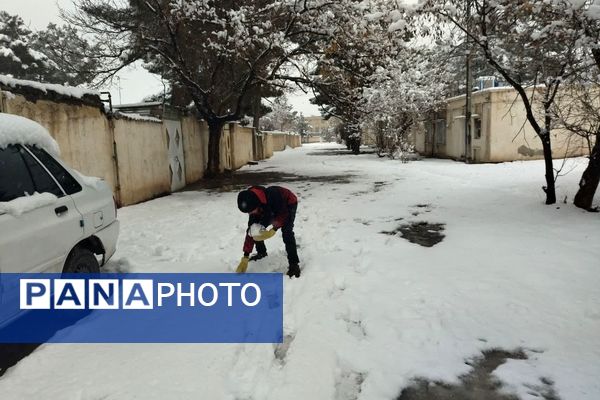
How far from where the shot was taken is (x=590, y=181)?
22.9ft

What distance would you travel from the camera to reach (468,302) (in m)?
3.83

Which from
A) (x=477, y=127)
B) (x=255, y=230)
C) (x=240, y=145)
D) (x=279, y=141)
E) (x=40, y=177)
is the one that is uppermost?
(x=279, y=141)

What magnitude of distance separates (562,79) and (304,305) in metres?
5.79

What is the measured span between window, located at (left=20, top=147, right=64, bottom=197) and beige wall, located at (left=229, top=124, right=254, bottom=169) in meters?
17.8

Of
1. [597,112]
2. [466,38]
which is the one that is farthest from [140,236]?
[597,112]

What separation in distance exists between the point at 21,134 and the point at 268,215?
2.35 meters

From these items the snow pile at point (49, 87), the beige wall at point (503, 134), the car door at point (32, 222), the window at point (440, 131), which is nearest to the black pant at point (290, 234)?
the car door at point (32, 222)

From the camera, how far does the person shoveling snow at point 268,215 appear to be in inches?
167

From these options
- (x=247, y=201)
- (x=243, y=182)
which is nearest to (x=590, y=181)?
(x=247, y=201)

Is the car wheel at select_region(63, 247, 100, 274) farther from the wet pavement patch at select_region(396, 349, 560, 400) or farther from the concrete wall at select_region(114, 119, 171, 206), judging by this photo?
the concrete wall at select_region(114, 119, 171, 206)

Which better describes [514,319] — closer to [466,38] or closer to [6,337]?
[6,337]

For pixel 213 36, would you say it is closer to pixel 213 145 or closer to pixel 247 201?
pixel 213 145

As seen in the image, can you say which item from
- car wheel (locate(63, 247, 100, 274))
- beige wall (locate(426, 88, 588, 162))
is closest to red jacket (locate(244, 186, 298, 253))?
car wheel (locate(63, 247, 100, 274))

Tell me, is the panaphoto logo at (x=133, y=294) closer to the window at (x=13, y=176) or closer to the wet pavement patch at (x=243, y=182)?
the window at (x=13, y=176)
